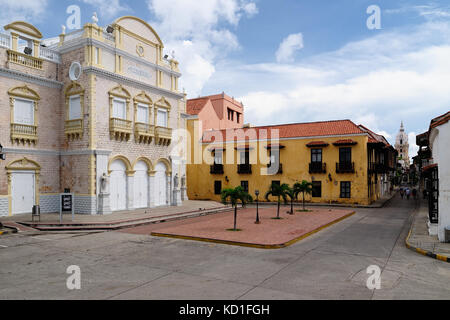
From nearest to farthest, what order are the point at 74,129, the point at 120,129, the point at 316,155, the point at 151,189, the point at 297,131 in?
the point at 74,129, the point at 120,129, the point at 151,189, the point at 316,155, the point at 297,131

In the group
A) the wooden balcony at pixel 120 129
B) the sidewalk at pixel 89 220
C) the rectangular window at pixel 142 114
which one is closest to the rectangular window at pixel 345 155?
the sidewalk at pixel 89 220

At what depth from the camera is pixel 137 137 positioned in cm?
2466

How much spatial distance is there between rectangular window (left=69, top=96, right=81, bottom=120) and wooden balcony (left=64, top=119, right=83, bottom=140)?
363 millimetres

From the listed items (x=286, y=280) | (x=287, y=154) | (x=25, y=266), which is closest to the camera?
(x=286, y=280)

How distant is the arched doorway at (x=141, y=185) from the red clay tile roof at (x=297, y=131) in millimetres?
12536

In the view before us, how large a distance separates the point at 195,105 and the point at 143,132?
15.7 metres

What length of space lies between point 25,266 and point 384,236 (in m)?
13.9

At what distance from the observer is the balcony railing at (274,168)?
34219 mm

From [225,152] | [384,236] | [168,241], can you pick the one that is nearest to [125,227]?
[168,241]

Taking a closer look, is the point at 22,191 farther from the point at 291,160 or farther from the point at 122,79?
the point at 291,160

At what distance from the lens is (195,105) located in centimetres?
3981

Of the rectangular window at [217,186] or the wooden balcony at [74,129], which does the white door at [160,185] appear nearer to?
the wooden balcony at [74,129]

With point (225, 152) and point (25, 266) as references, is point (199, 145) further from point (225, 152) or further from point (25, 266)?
point (25, 266)

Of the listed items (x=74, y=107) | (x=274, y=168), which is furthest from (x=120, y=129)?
(x=274, y=168)
